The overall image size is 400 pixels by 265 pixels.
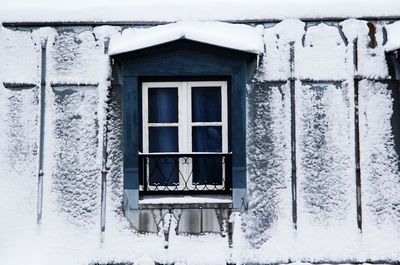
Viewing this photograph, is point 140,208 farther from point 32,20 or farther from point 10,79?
point 32,20

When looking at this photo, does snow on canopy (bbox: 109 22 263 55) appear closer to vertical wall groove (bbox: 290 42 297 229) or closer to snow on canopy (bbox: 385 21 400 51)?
vertical wall groove (bbox: 290 42 297 229)

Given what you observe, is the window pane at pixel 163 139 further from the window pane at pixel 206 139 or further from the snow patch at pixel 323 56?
the snow patch at pixel 323 56

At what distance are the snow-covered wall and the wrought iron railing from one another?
25 centimetres

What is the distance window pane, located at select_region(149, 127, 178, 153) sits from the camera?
5.61m

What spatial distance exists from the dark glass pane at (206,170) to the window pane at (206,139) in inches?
4.0

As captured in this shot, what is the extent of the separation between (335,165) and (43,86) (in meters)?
2.96

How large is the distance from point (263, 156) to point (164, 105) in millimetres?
1112

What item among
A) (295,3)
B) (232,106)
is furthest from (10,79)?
(295,3)

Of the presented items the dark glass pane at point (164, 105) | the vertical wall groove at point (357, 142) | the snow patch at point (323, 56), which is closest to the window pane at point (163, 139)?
the dark glass pane at point (164, 105)

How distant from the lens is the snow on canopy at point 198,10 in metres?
5.51

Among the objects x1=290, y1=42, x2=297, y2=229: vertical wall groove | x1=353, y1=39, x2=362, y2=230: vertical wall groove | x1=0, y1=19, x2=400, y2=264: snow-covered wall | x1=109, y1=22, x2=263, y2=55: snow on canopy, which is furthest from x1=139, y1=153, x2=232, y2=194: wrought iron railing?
x1=353, y1=39, x2=362, y2=230: vertical wall groove

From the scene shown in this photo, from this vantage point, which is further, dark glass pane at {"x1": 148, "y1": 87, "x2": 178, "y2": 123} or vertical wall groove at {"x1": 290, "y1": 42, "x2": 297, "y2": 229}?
dark glass pane at {"x1": 148, "y1": 87, "x2": 178, "y2": 123}

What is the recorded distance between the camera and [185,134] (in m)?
5.57

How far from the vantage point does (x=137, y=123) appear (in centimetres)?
549
